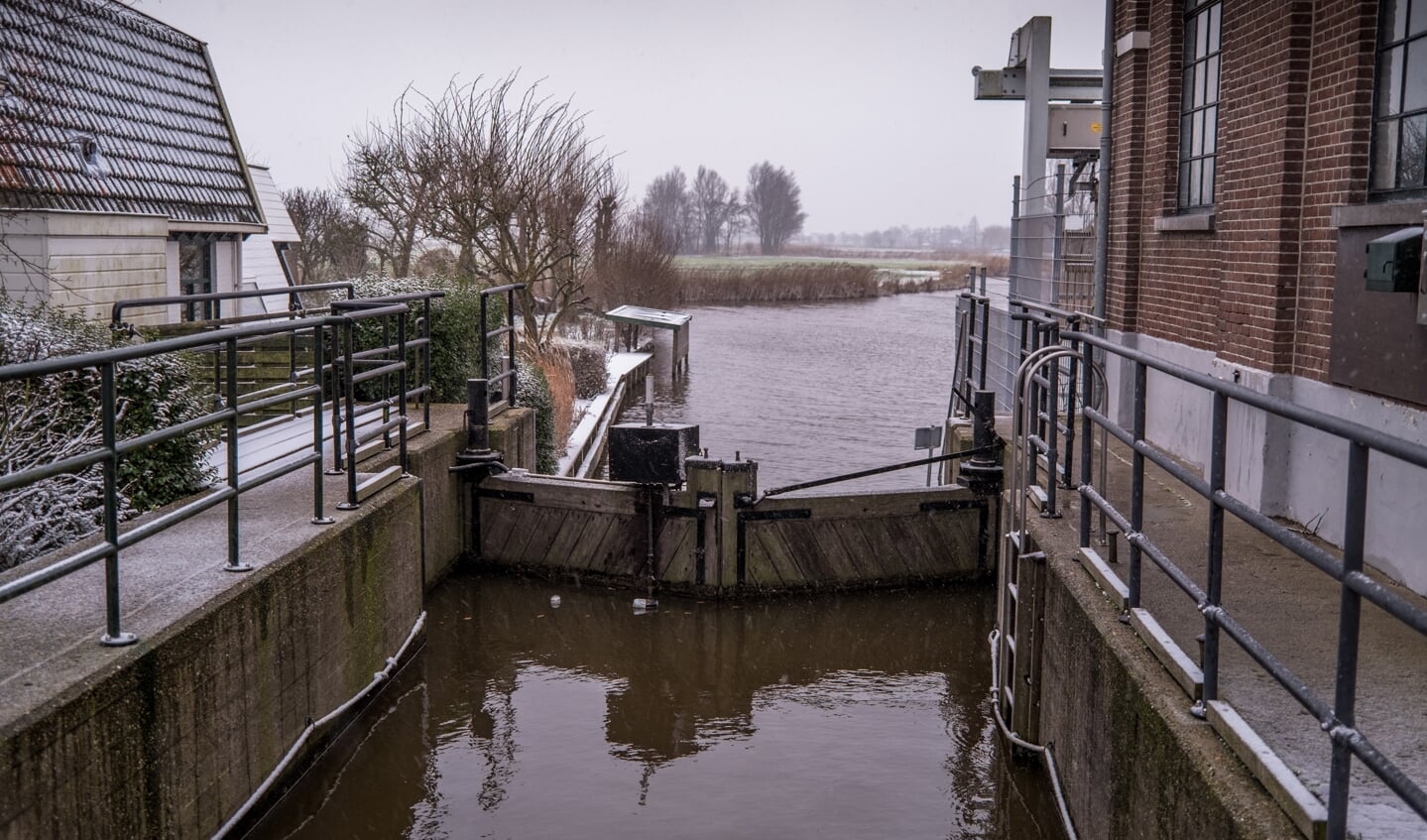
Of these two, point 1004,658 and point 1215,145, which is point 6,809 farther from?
point 1215,145

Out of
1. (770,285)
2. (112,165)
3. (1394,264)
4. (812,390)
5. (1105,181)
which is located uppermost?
(112,165)

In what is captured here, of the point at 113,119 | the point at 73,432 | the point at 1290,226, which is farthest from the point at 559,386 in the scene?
the point at 1290,226

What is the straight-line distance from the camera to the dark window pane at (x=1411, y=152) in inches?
258

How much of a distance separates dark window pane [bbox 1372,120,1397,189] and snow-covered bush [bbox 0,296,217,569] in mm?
6753

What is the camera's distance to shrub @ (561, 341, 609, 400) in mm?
25281

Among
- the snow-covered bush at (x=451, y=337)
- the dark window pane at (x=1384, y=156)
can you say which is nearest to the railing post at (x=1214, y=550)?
the dark window pane at (x=1384, y=156)

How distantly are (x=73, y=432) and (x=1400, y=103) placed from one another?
7.25m

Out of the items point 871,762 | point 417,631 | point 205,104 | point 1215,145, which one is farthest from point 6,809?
→ point 205,104

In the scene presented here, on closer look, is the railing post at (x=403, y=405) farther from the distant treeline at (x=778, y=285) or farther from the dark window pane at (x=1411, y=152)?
the distant treeline at (x=778, y=285)

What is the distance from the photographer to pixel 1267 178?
812 centimetres

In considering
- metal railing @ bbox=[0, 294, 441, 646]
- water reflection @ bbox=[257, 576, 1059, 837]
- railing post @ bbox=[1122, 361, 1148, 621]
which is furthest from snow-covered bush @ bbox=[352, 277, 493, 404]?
railing post @ bbox=[1122, 361, 1148, 621]

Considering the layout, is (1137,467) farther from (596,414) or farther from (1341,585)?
(596,414)

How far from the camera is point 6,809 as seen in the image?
3.98 m

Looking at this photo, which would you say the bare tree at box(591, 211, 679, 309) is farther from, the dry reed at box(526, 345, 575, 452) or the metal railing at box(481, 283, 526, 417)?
the metal railing at box(481, 283, 526, 417)
